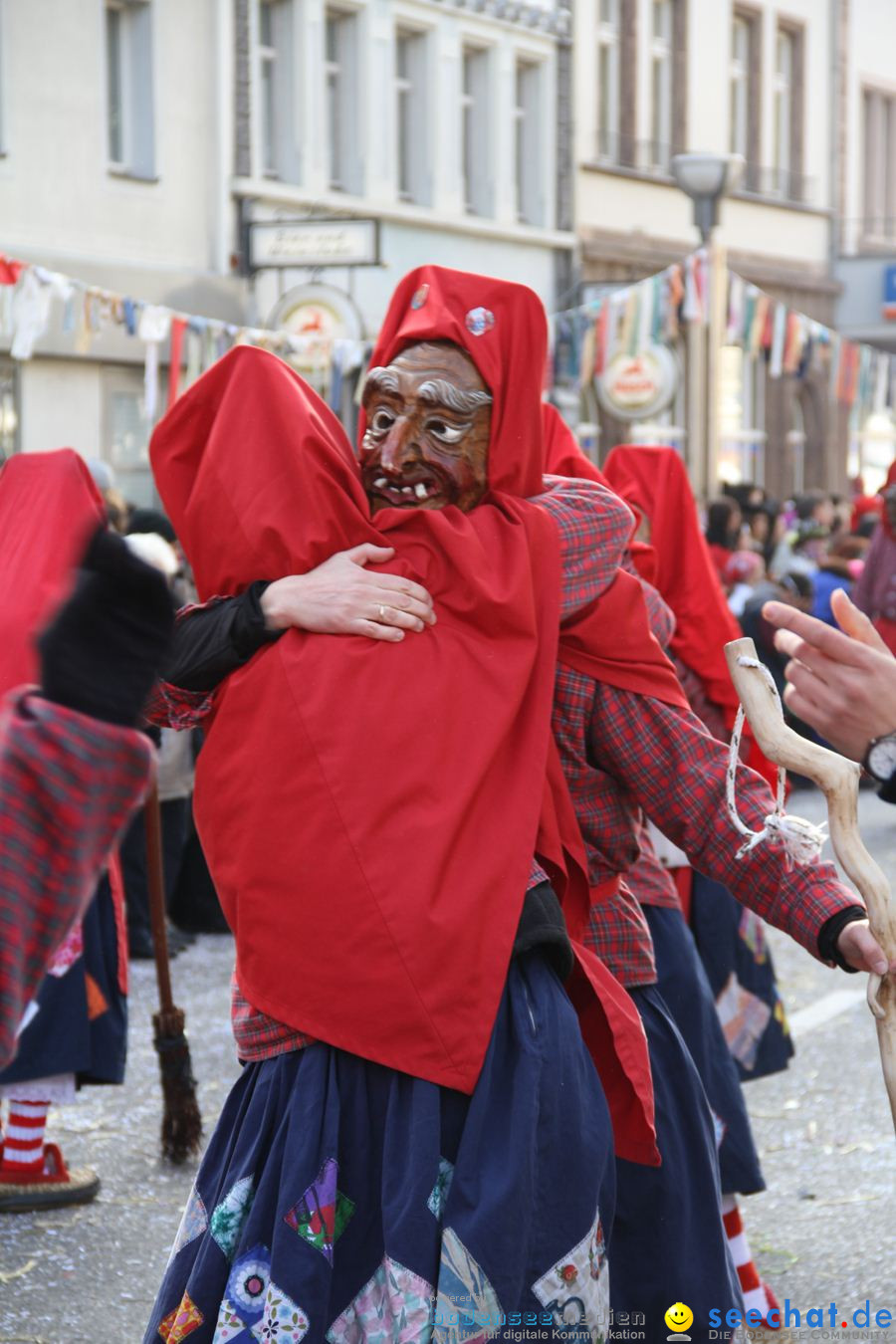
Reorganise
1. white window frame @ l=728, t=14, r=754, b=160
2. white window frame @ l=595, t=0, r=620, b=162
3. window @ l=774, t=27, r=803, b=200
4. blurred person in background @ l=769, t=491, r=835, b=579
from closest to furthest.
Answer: blurred person in background @ l=769, t=491, r=835, b=579 → white window frame @ l=595, t=0, r=620, b=162 → white window frame @ l=728, t=14, r=754, b=160 → window @ l=774, t=27, r=803, b=200

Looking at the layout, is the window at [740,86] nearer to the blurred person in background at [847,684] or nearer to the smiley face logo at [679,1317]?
the blurred person in background at [847,684]

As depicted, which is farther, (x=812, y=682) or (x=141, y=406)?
(x=141, y=406)

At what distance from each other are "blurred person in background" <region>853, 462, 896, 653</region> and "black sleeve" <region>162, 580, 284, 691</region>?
28.5 feet

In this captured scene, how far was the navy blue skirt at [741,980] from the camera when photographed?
4.74 metres

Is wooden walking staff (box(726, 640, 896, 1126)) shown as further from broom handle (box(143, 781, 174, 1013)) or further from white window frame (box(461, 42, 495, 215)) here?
white window frame (box(461, 42, 495, 215))

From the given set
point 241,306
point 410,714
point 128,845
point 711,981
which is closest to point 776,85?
point 241,306

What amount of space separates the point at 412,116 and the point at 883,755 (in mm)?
19944

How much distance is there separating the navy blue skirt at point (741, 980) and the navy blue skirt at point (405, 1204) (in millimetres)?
2134

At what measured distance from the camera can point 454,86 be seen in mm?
22141

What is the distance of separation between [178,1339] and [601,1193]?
59cm

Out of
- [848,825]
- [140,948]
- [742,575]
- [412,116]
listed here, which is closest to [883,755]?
[848,825]

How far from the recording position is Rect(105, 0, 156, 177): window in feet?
58.3

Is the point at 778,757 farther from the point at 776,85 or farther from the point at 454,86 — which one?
the point at 776,85

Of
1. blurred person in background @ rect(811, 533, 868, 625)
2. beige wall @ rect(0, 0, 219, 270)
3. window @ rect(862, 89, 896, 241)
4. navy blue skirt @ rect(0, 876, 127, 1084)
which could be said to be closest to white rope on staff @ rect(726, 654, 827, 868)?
navy blue skirt @ rect(0, 876, 127, 1084)
